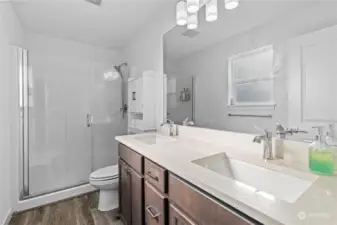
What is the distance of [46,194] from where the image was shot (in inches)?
89.7

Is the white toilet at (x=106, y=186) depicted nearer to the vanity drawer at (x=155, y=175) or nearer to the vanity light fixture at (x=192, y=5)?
the vanity drawer at (x=155, y=175)

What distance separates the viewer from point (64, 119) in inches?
113

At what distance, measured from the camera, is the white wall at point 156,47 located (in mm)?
2105

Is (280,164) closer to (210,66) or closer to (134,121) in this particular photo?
(210,66)

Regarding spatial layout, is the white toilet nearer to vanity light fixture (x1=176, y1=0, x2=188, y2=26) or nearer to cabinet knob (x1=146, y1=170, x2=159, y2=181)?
cabinet knob (x1=146, y1=170, x2=159, y2=181)

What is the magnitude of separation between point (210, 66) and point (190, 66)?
253mm

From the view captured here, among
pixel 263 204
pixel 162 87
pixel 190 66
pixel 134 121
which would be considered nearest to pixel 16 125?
pixel 134 121

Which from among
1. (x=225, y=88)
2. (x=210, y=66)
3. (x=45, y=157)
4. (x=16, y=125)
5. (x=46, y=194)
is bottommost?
(x=46, y=194)

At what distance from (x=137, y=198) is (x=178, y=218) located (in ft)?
1.89

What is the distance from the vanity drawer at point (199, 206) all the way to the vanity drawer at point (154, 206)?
109 millimetres

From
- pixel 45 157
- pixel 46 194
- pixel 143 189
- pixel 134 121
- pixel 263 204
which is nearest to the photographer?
pixel 263 204

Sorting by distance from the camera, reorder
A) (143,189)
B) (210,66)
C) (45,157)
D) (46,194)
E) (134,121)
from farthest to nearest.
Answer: (45,157)
(134,121)
(46,194)
(210,66)
(143,189)

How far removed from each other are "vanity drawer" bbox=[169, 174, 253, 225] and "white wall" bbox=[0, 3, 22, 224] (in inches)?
68.0

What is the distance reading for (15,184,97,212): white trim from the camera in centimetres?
211
